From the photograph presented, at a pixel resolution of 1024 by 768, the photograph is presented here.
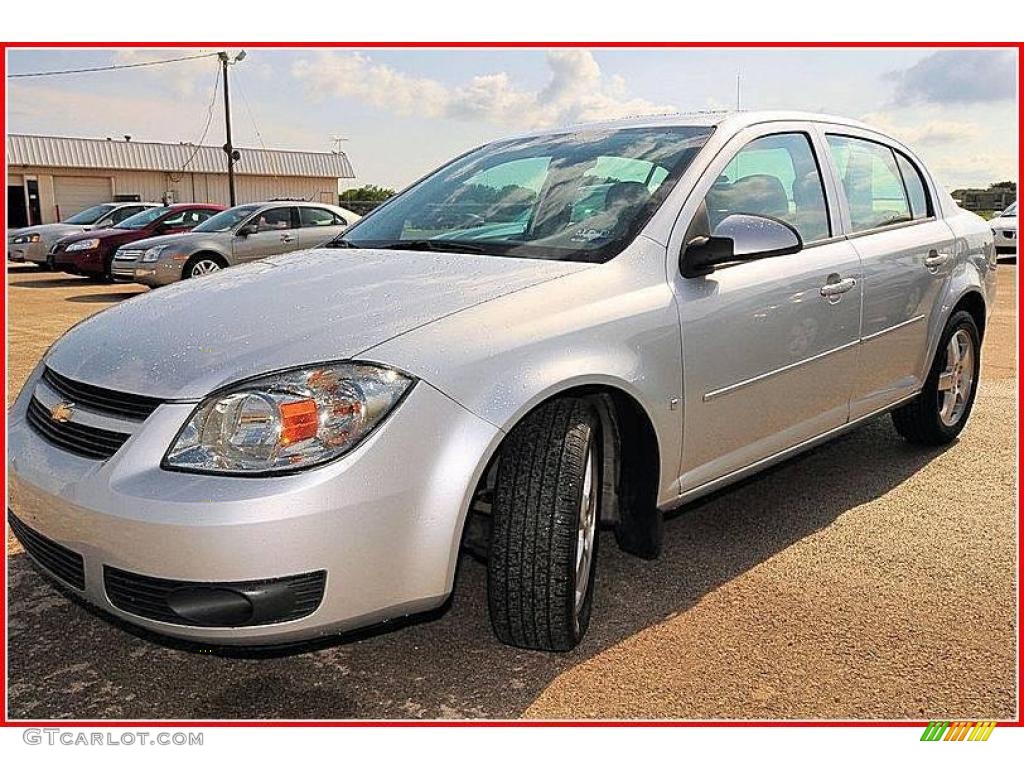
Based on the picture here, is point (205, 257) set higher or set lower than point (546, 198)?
A: lower

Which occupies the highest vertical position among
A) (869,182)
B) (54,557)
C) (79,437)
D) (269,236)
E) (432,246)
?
(869,182)

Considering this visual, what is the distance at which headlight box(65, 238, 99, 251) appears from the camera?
16156mm

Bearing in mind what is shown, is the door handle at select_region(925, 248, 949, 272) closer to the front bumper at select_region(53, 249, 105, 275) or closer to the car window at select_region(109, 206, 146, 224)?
the front bumper at select_region(53, 249, 105, 275)

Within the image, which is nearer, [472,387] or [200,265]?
[472,387]

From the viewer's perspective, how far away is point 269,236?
1441 cm

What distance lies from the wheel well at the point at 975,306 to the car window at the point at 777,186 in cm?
137

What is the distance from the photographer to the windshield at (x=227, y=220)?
1431 cm

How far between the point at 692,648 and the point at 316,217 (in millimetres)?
12773

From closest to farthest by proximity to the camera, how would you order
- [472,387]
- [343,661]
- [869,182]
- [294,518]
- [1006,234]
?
[294,518], [472,387], [343,661], [869,182], [1006,234]

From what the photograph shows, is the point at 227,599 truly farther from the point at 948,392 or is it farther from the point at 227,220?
the point at 227,220

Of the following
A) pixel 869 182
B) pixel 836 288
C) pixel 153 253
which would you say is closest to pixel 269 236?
pixel 153 253

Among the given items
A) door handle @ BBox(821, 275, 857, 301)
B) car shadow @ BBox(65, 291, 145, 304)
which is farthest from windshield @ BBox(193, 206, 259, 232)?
door handle @ BBox(821, 275, 857, 301)

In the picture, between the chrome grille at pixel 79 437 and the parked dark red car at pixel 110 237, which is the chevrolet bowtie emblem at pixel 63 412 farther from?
the parked dark red car at pixel 110 237

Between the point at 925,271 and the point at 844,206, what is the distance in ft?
2.32
